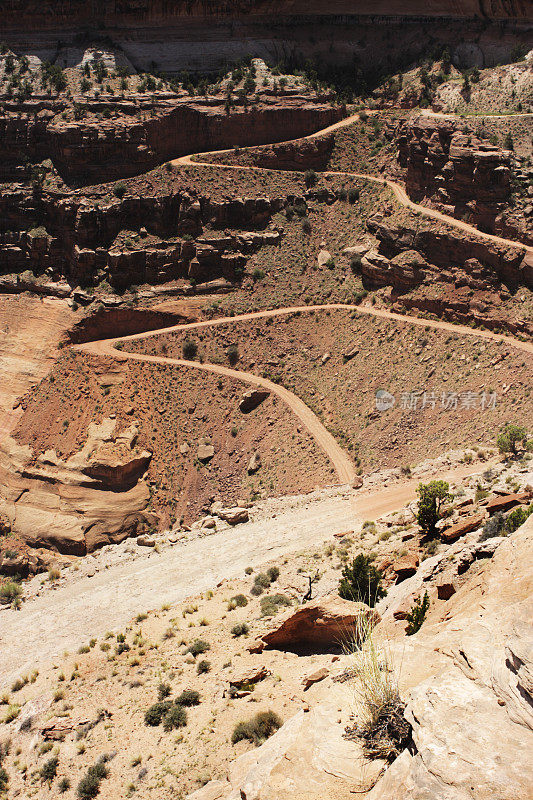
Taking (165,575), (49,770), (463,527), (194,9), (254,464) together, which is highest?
(194,9)

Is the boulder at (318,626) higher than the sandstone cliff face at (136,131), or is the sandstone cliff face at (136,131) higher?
the sandstone cliff face at (136,131)

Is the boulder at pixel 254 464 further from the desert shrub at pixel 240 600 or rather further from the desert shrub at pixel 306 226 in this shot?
the desert shrub at pixel 306 226

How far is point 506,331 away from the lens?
48.5 meters

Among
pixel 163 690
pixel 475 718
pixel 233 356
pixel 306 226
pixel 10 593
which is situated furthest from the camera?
pixel 306 226

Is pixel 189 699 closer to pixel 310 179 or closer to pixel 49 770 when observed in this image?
pixel 49 770

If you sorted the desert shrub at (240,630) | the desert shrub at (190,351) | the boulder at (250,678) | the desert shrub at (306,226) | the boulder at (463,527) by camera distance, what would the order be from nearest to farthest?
the boulder at (250,678)
the boulder at (463,527)
the desert shrub at (240,630)
the desert shrub at (190,351)
the desert shrub at (306,226)

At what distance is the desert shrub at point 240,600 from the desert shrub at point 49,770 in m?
9.55

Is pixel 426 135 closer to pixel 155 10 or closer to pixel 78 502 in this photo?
pixel 155 10

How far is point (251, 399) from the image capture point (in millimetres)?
53062

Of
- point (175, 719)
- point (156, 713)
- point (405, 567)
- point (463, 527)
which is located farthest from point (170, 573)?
point (463, 527)

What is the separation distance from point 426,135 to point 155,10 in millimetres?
35846

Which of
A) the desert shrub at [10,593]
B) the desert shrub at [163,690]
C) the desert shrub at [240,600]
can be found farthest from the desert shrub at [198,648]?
the desert shrub at [10,593]

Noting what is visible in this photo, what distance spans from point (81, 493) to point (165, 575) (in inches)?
572

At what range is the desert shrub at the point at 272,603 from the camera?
2850 centimetres
